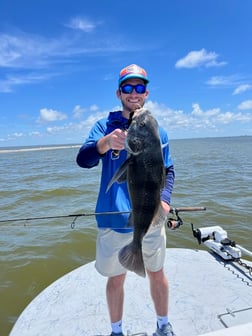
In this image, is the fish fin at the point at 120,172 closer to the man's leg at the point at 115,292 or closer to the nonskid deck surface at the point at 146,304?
the man's leg at the point at 115,292

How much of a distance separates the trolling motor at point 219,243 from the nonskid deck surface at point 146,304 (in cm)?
18

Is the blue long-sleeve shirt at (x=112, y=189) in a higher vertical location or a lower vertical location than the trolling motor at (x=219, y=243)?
higher

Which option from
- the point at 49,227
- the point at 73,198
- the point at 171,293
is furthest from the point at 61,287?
the point at 73,198

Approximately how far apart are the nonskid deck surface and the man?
63cm

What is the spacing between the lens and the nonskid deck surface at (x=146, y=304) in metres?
3.78

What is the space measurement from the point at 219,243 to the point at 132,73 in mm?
4073

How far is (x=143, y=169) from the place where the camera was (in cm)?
229

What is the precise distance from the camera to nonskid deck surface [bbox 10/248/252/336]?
12.4 feet

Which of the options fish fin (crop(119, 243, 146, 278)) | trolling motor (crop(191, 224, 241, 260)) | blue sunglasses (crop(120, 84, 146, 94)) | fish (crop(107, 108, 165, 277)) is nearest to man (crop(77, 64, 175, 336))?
blue sunglasses (crop(120, 84, 146, 94))

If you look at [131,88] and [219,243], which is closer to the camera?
[131,88]

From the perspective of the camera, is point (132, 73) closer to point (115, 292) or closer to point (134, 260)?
point (134, 260)

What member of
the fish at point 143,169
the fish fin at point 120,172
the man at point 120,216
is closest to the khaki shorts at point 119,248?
the man at point 120,216

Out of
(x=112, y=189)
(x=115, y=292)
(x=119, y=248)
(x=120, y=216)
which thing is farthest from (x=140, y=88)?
(x=115, y=292)

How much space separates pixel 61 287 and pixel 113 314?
1.84 m
